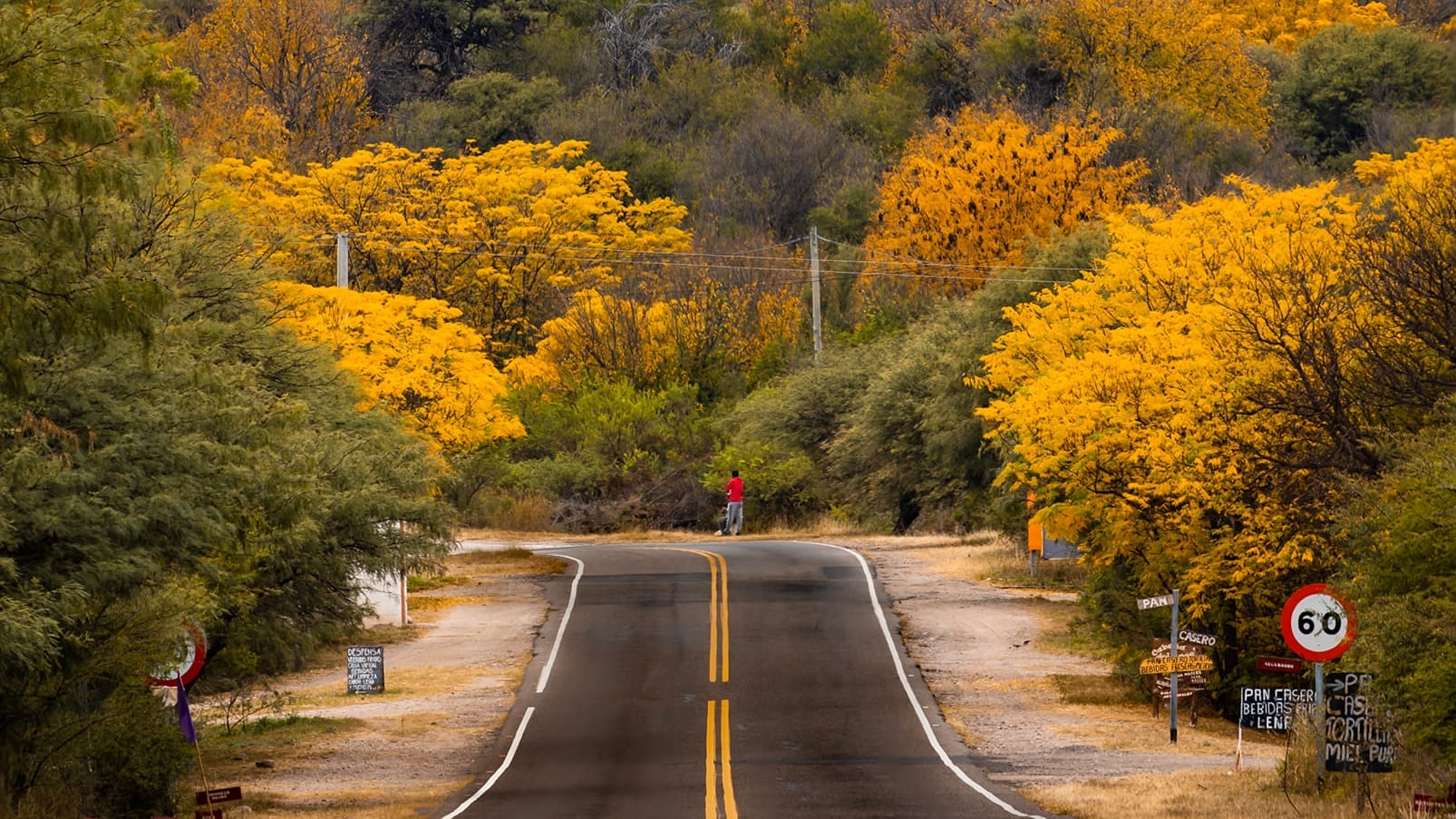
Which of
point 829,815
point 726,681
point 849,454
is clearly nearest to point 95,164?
point 829,815

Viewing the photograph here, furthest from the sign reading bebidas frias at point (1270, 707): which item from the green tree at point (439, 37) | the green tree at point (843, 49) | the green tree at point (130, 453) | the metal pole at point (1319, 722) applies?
the green tree at point (439, 37)

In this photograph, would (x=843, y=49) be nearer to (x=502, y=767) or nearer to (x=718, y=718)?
(x=718, y=718)

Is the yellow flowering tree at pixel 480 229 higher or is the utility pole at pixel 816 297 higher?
the yellow flowering tree at pixel 480 229

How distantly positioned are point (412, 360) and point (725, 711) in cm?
1706

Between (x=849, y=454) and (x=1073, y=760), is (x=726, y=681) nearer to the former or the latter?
(x=1073, y=760)

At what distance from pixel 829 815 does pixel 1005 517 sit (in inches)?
900

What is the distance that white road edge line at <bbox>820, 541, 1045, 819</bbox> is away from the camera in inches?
818

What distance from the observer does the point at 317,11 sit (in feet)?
281

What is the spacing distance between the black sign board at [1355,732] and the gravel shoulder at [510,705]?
4.25 meters

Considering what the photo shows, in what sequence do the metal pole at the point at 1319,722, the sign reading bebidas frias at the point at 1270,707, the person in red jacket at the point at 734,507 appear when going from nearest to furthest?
the metal pole at the point at 1319,722 → the sign reading bebidas frias at the point at 1270,707 → the person in red jacket at the point at 734,507

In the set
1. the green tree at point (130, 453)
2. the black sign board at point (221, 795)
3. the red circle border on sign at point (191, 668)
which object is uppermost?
the green tree at point (130, 453)

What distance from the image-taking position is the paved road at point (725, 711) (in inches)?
835

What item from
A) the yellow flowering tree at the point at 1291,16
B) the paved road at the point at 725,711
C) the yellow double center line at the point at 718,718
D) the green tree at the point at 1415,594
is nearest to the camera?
the green tree at the point at 1415,594

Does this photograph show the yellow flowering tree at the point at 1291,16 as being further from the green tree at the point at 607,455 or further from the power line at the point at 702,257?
the green tree at the point at 607,455
